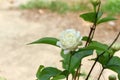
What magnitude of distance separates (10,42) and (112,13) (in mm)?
1296

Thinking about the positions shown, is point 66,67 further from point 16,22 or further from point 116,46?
point 16,22

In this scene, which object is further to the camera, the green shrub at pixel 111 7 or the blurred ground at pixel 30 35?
the green shrub at pixel 111 7

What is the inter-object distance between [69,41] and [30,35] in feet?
11.0

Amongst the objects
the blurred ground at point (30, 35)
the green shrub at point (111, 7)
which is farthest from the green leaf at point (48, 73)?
the green shrub at point (111, 7)

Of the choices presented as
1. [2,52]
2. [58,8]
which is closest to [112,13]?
[58,8]

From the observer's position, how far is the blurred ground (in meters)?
4.07

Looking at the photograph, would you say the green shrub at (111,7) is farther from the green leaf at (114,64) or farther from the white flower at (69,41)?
the white flower at (69,41)

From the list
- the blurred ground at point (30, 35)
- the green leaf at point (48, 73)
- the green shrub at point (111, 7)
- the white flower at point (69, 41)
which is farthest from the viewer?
the green shrub at point (111, 7)

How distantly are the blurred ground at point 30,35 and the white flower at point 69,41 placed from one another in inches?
82.0

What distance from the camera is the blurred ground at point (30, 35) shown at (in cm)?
407

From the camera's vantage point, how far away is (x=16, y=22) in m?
5.03

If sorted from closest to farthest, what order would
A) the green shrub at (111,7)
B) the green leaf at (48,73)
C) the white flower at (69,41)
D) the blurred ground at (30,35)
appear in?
the white flower at (69,41) < the green leaf at (48,73) < the blurred ground at (30,35) < the green shrub at (111,7)

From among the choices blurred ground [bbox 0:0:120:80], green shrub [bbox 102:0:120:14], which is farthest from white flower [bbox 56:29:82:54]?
green shrub [bbox 102:0:120:14]

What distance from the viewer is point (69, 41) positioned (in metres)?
1.40
